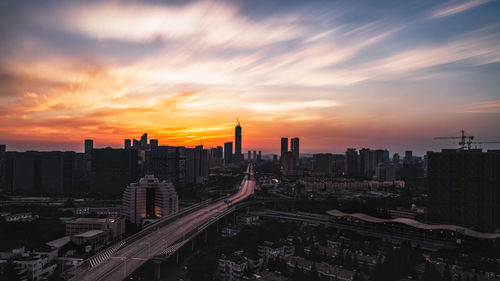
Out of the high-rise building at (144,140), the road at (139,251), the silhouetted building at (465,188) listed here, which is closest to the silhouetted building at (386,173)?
the silhouetted building at (465,188)

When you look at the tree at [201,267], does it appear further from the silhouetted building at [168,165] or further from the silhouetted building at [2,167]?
the silhouetted building at [2,167]

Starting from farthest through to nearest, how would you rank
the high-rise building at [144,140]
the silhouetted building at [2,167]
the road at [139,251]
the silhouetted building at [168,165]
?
1. the high-rise building at [144,140]
2. the silhouetted building at [168,165]
3. the silhouetted building at [2,167]
4. the road at [139,251]

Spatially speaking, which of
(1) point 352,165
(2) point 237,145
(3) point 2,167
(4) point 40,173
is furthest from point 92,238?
(2) point 237,145

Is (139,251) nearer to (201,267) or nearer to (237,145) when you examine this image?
(201,267)

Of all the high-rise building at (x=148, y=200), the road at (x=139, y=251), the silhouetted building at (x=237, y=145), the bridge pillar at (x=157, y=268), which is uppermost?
the silhouetted building at (x=237, y=145)

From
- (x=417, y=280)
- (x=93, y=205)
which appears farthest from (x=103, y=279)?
(x=93, y=205)

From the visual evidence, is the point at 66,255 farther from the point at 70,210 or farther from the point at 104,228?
the point at 70,210

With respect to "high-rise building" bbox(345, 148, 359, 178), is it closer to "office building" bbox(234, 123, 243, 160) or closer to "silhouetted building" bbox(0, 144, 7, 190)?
"silhouetted building" bbox(0, 144, 7, 190)
